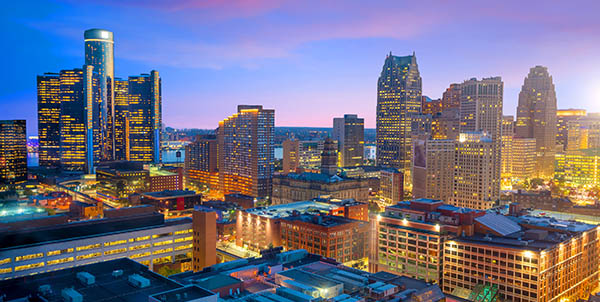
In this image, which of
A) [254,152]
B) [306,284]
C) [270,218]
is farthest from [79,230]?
[254,152]

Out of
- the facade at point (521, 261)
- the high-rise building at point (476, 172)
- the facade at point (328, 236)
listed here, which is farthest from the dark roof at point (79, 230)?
the high-rise building at point (476, 172)

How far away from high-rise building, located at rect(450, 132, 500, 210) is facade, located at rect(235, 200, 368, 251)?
4421 cm

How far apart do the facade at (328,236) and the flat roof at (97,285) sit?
44581 millimetres

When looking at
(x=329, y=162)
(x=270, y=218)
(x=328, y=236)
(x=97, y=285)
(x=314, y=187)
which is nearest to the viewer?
(x=97, y=285)

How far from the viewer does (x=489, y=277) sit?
7450cm

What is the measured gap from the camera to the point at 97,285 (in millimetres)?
50875

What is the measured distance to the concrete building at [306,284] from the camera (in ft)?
171

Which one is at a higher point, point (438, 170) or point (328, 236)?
point (438, 170)

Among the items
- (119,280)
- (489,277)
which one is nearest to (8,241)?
(119,280)

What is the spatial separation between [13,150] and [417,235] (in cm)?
18080

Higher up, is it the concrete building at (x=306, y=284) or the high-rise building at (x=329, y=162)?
the high-rise building at (x=329, y=162)

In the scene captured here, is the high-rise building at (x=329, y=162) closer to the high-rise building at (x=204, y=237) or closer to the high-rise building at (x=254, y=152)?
the high-rise building at (x=254, y=152)

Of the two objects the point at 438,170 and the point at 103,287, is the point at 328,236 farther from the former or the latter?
the point at 438,170

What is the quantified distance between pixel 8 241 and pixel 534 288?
3281 inches
